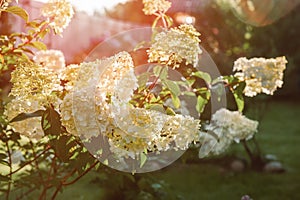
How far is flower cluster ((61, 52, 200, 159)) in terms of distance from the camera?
160cm

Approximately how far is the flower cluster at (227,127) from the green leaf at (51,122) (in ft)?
3.84

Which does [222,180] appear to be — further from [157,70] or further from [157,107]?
[157,107]

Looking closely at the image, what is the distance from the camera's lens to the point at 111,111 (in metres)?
1.60

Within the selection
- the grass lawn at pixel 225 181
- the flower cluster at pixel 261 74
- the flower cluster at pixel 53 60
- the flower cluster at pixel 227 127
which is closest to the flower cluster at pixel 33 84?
the flower cluster at pixel 53 60

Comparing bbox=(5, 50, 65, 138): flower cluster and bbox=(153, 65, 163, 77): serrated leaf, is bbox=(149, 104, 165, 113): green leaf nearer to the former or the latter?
bbox=(153, 65, 163, 77): serrated leaf

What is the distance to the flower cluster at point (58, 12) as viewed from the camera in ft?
7.06

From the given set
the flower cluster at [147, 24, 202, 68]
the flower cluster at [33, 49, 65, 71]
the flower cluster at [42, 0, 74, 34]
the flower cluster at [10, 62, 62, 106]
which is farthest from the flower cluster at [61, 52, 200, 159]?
the flower cluster at [33, 49, 65, 71]

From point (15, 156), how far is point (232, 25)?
14.4 ft

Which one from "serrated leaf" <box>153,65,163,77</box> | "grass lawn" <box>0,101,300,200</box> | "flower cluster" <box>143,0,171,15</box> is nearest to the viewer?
"serrated leaf" <box>153,65,163,77</box>

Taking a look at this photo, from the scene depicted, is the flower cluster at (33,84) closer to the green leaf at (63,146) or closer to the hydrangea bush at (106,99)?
the hydrangea bush at (106,99)

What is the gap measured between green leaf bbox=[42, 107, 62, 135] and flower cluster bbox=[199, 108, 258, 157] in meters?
1.17

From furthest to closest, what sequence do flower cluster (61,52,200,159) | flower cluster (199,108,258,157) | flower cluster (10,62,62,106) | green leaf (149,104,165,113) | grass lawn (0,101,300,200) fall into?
grass lawn (0,101,300,200)
flower cluster (199,108,258,157)
green leaf (149,104,165,113)
flower cluster (10,62,62,106)
flower cluster (61,52,200,159)

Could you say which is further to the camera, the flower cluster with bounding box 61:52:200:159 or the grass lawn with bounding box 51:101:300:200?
the grass lawn with bounding box 51:101:300:200

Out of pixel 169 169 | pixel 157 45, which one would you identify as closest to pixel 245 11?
pixel 169 169
